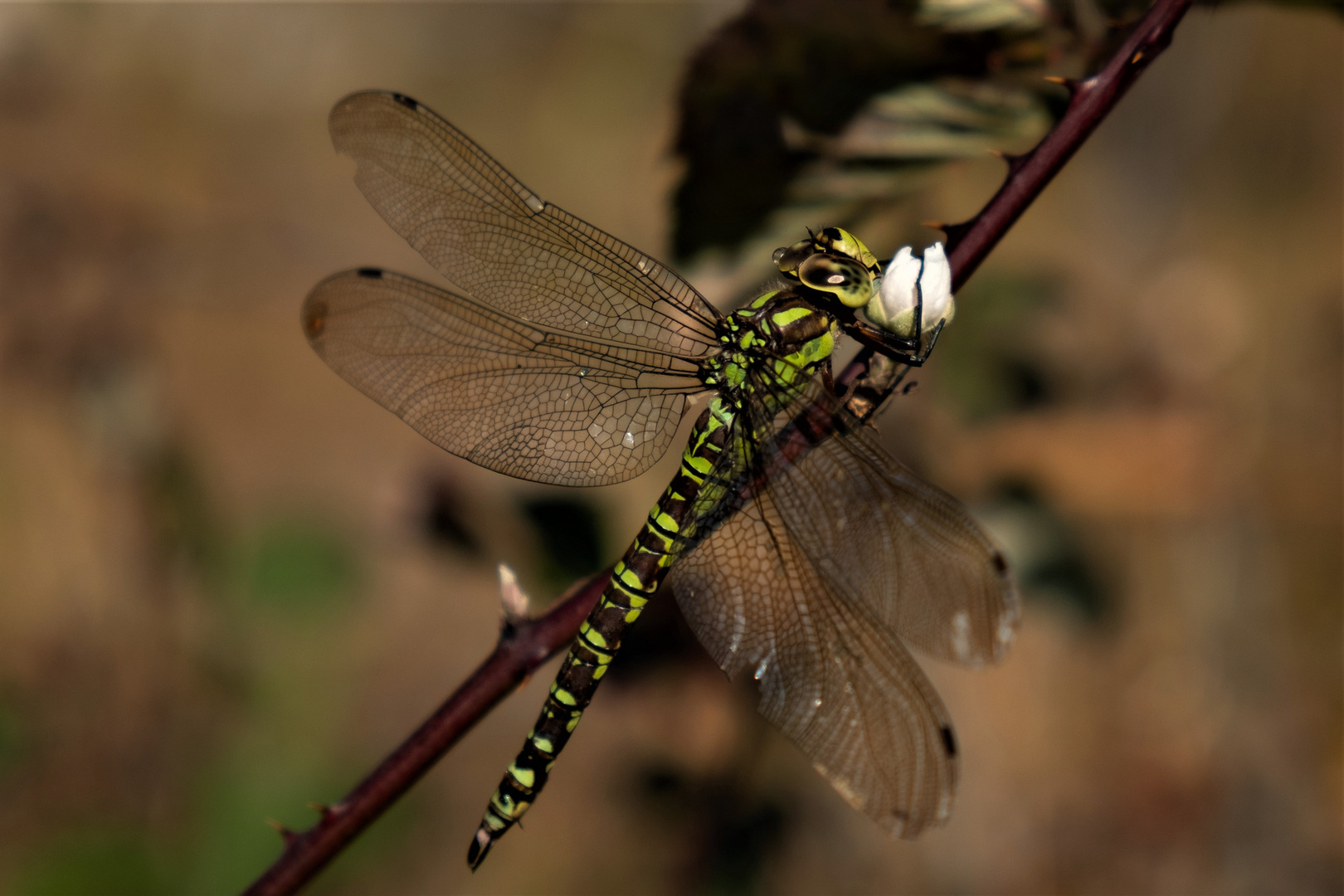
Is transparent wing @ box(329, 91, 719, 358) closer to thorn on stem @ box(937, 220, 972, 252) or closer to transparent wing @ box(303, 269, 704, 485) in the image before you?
transparent wing @ box(303, 269, 704, 485)

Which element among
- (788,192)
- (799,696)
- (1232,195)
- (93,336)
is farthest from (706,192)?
(1232,195)

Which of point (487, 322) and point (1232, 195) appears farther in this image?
point (1232, 195)

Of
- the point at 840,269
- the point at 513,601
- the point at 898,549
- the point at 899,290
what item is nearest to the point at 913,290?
the point at 899,290

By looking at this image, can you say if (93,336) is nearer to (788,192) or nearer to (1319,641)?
(788,192)

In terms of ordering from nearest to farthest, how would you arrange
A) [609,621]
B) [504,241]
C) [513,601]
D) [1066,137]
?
[1066,137] → [513,601] → [609,621] → [504,241]

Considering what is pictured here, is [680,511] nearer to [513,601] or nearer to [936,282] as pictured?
[513,601]

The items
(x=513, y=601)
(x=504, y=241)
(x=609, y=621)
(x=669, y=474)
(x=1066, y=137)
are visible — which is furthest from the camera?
(x=669, y=474)
